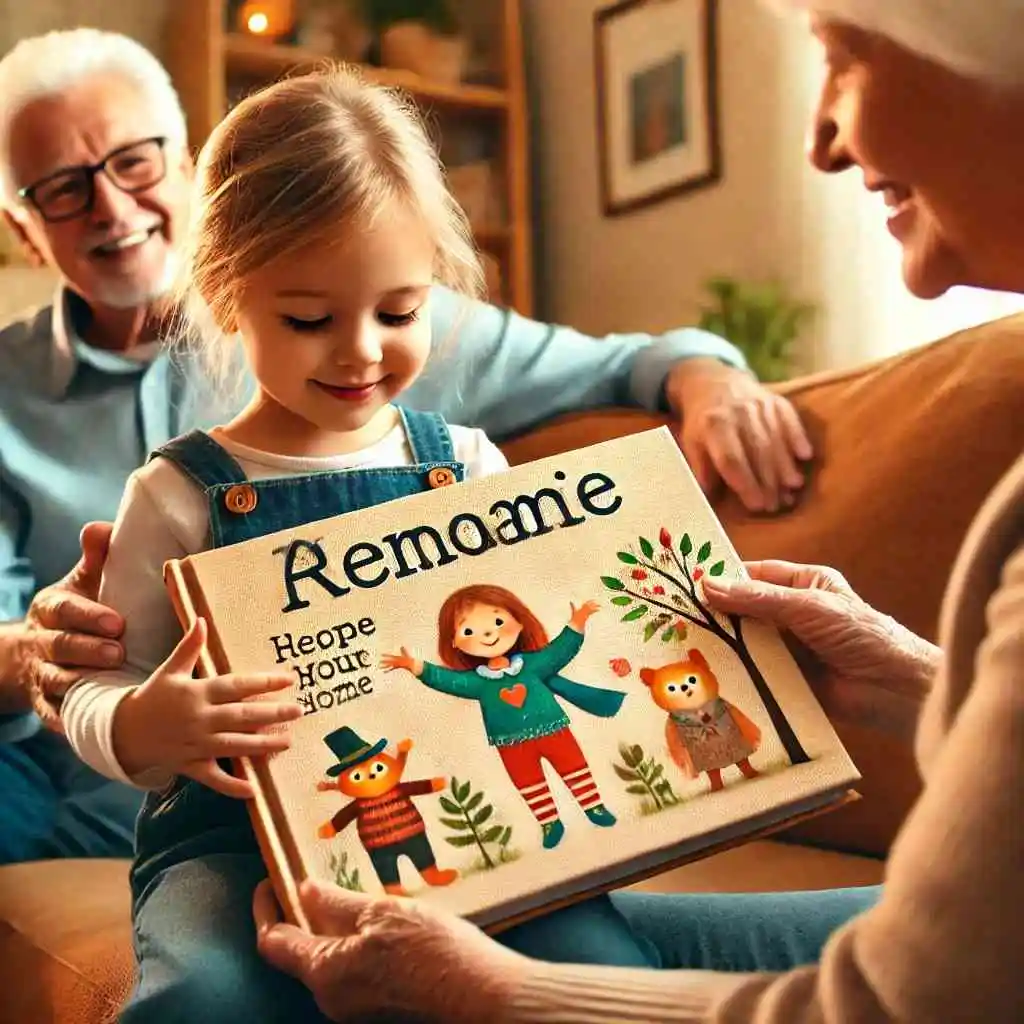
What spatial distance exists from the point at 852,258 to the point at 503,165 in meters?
0.71

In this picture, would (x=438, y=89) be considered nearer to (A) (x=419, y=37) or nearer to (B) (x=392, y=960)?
(A) (x=419, y=37)

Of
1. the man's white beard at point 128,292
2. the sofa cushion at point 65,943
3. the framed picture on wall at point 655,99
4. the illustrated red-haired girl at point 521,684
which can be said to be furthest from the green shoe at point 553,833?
the framed picture on wall at point 655,99

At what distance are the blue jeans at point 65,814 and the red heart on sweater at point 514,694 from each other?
60 cm

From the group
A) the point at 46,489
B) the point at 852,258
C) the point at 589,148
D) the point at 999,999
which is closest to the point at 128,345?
the point at 46,489

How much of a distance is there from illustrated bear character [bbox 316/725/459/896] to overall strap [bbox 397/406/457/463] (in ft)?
0.92

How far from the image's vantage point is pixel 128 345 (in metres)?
1.11

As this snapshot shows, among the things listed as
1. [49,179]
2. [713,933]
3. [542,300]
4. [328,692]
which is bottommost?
[713,933]

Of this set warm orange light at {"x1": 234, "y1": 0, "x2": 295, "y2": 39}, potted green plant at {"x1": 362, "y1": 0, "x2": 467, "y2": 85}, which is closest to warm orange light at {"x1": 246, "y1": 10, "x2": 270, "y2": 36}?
warm orange light at {"x1": 234, "y1": 0, "x2": 295, "y2": 39}

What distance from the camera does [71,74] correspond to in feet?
3.62

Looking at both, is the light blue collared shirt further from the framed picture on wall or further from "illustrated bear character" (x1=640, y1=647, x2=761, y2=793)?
the framed picture on wall

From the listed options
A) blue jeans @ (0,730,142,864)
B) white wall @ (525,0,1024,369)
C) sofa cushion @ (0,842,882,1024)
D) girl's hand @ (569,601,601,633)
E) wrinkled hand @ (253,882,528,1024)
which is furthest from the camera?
white wall @ (525,0,1024,369)

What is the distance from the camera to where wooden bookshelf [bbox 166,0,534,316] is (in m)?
1.94

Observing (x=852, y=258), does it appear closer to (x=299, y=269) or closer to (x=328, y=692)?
(x=299, y=269)

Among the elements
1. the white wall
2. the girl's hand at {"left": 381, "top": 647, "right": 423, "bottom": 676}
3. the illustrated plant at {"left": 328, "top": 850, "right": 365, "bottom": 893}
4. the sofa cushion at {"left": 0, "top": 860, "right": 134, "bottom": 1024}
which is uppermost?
the white wall
